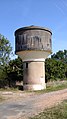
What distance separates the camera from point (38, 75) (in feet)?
80.7

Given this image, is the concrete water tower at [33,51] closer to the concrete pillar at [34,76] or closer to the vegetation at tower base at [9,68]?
the concrete pillar at [34,76]

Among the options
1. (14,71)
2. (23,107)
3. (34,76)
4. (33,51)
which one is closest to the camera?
(23,107)

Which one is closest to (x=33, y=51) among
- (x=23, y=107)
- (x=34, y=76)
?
(x=34, y=76)

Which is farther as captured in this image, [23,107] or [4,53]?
[4,53]

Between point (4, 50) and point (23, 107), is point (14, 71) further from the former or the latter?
point (23, 107)

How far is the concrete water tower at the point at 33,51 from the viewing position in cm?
2423

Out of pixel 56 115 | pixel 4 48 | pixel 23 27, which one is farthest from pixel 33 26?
pixel 56 115

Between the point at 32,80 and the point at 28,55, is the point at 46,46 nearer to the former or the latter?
the point at 28,55

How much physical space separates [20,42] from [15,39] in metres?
1.12

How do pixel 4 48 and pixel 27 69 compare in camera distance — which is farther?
pixel 4 48

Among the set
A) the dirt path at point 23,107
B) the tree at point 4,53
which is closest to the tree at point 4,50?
the tree at point 4,53

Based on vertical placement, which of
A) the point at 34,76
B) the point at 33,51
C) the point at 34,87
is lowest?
the point at 34,87

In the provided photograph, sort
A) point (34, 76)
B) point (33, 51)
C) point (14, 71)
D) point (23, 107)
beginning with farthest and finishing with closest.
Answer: point (14, 71) → point (34, 76) → point (33, 51) → point (23, 107)

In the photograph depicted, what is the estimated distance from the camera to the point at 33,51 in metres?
24.3
